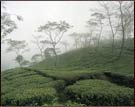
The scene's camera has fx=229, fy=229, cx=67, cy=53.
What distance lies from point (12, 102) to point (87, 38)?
60.9m

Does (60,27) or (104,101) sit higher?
(60,27)

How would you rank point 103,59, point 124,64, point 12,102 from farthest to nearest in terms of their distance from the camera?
point 103,59 < point 124,64 < point 12,102

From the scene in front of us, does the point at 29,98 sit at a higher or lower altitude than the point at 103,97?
higher

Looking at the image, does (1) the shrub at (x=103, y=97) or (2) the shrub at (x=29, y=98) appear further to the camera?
(1) the shrub at (x=103, y=97)

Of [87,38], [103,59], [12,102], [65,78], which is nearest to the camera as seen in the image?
[12,102]

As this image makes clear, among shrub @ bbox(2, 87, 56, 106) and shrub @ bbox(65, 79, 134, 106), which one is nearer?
shrub @ bbox(2, 87, 56, 106)

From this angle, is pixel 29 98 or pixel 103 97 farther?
pixel 103 97

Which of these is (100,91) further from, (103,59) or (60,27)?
(60,27)

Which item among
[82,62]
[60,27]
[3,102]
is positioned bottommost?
[82,62]

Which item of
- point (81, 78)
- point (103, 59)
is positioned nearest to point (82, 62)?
point (103, 59)

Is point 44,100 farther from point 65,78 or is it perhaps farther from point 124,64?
point 124,64

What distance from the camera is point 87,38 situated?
70812 millimetres

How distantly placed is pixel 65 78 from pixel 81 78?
1413 mm

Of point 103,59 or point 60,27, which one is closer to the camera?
point 103,59
